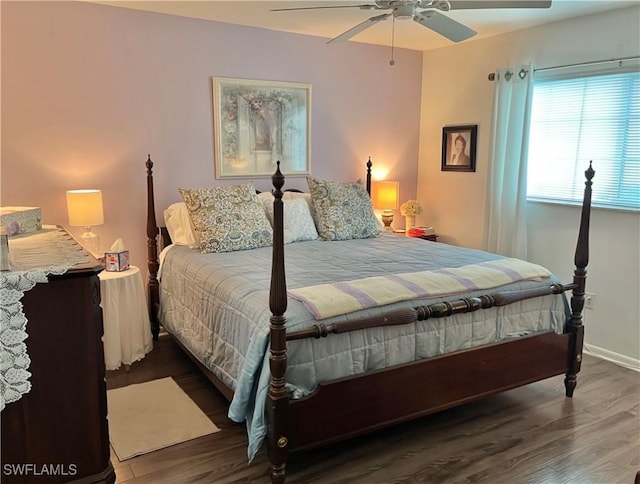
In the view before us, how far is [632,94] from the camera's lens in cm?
349

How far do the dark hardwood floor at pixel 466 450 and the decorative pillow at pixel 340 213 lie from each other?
1503 millimetres

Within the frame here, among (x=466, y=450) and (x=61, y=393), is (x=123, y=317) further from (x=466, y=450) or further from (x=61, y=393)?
(x=466, y=450)

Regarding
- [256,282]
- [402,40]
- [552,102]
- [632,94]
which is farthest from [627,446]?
[402,40]

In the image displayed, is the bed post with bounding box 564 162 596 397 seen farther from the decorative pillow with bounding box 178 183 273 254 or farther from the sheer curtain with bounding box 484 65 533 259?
the decorative pillow with bounding box 178 183 273 254

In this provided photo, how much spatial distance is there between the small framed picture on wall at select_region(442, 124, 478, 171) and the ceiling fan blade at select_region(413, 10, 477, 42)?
1.71 m

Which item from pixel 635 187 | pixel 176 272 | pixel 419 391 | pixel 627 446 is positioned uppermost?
pixel 635 187

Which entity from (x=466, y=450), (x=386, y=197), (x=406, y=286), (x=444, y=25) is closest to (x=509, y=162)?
(x=386, y=197)

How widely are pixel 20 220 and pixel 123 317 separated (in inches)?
35.5

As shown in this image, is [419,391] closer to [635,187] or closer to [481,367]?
[481,367]

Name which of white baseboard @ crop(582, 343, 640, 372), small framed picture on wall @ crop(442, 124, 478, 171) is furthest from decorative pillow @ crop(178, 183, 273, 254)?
white baseboard @ crop(582, 343, 640, 372)

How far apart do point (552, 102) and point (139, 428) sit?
3.65 meters

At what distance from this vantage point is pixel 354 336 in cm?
232

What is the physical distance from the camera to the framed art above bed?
13.5 feet

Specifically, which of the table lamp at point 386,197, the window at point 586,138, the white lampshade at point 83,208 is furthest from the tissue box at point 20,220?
the window at point 586,138
